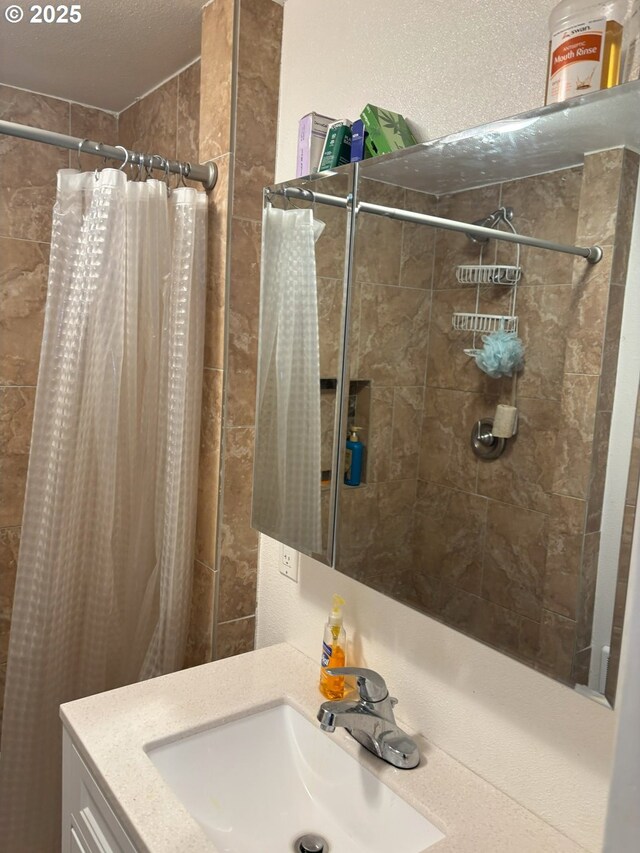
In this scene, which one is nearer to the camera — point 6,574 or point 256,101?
point 256,101

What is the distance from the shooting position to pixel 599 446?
→ 82 cm

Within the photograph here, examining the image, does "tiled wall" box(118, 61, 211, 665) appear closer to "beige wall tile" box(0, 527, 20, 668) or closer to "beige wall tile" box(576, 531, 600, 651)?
"beige wall tile" box(0, 527, 20, 668)

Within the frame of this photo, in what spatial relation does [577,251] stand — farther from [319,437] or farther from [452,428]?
[319,437]

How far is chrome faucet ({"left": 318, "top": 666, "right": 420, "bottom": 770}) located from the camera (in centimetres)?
106

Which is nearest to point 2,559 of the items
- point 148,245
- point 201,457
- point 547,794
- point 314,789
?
point 201,457

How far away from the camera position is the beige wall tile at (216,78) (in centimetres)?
146

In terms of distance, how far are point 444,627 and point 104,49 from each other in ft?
5.91

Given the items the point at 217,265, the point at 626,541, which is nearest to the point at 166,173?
the point at 217,265

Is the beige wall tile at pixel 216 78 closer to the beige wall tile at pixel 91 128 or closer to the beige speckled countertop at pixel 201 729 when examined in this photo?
the beige wall tile at pixel 91 128

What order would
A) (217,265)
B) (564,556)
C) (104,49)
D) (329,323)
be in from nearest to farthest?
1. (564,556)
2. (329,323)
3. (217,265)
4. (104,49)

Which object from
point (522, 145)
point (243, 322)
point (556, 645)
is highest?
→ point (522, 145)

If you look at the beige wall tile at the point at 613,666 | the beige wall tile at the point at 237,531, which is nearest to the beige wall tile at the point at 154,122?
the beige wall tile at the point at 237,531

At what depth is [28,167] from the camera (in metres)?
2.12

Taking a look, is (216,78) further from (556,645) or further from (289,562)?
(556,645)
